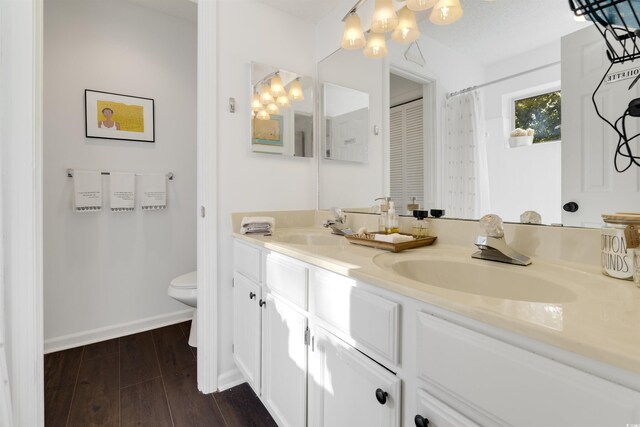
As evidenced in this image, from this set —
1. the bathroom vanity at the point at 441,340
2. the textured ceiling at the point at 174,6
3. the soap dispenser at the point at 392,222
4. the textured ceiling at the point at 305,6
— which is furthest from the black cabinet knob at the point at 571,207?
the textured ceiling at the point at 174,6

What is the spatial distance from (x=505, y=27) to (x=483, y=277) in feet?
2.91

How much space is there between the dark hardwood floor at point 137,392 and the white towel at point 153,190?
1.04 meters

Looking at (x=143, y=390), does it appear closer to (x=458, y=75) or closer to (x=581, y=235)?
(x=581, y=235)

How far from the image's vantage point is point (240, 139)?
1.71 m

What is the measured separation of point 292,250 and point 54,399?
159 centimetres

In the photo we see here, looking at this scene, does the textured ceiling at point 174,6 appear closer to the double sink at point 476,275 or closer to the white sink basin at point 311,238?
the white sink basin at point 311,238

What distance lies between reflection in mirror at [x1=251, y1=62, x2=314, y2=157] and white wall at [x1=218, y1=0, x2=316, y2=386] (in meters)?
0.05

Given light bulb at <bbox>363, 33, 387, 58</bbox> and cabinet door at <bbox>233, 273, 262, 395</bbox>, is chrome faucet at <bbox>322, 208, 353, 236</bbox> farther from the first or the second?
light bulb at <bbox>363, 33, 387, 58</bbox>

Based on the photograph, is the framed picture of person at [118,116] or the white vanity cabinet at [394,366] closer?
the white vanity cabinet at [394,366]

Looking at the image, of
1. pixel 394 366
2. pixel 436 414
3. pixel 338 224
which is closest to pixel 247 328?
pixel 338 224

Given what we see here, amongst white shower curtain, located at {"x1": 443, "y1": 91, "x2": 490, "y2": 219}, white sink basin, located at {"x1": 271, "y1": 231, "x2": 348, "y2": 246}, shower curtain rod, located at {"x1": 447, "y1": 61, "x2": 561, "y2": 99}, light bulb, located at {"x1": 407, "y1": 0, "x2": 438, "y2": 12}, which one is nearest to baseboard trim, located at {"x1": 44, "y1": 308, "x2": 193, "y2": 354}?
white sink basin, located at {"x1": 271, "y1": 231, "x2": 348, "y2": 246}

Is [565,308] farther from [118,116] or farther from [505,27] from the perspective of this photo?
[118,116]

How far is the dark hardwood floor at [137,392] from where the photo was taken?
56.4 inches
